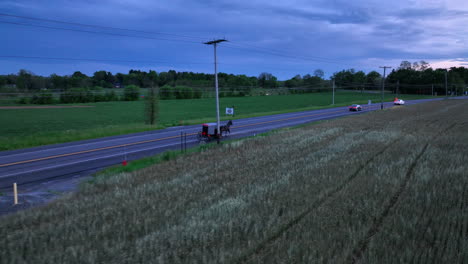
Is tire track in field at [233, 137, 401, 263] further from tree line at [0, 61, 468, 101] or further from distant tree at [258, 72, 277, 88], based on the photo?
distant tree at [258, 72, 277, 88]

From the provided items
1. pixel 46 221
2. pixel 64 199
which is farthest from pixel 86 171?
pixel 46 221

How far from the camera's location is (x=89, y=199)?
992 cm

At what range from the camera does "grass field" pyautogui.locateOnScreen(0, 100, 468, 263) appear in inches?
229

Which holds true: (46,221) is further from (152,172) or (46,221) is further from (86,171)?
(86,171)

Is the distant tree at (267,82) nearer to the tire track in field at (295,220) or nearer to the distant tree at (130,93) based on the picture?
the distant tree at (130,93)

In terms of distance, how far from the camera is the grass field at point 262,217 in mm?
5805

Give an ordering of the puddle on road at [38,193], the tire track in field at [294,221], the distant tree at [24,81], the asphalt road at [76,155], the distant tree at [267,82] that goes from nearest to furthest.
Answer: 1. the tire track in field at [294,221]
2. the puddle on road at [38,193]
3. the asphalt road at [76,155]
4. the distant tree at [24,81]
5. the distant tree at [267,82]

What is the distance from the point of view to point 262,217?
748cm

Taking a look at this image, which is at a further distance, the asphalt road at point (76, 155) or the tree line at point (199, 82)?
the tree line at point (199, 82)

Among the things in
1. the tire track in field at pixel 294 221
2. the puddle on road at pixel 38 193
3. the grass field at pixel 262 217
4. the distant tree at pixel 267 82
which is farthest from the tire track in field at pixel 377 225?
the distant tree at pixel 267 82

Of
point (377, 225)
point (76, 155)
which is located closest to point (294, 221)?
point (377, 225)

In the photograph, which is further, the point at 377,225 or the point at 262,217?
the point at 262,217

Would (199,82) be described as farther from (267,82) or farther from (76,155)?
(76,155)

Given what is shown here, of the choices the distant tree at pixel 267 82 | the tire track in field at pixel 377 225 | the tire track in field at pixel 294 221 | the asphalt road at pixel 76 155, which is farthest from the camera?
the distant tree at pixel 267 82
